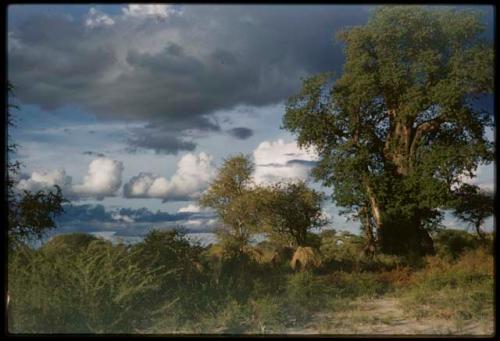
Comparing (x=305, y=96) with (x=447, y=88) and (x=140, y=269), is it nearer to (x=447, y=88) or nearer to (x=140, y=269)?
(x=447, y=88)

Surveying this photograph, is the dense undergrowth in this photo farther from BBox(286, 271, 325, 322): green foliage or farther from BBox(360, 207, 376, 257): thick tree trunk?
BBox(360, 207, 376, 257): thick tree trunk

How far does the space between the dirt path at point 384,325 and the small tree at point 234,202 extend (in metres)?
2.31

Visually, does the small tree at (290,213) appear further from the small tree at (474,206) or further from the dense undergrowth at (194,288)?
the small tree at (474,206)

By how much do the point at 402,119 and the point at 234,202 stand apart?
11.4 ft

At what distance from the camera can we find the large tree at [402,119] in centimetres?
1093

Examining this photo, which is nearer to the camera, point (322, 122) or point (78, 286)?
point (78, 286)

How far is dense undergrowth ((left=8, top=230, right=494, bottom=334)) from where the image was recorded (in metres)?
7.69

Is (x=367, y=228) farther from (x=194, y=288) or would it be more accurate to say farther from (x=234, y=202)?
(x=194, y=288)

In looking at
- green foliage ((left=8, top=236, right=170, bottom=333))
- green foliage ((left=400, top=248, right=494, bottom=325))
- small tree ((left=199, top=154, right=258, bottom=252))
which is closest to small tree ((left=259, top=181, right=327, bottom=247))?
small tree ((left=199, top=154, right=258, bottom=252))

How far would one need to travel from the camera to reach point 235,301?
27.4 ft

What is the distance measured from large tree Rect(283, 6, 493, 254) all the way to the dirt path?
3.17m

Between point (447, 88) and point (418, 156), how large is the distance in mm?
1335

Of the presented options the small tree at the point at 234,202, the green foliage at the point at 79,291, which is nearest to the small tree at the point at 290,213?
the small tree at the point at 234,202

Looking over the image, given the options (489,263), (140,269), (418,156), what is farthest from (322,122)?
(140,269)
